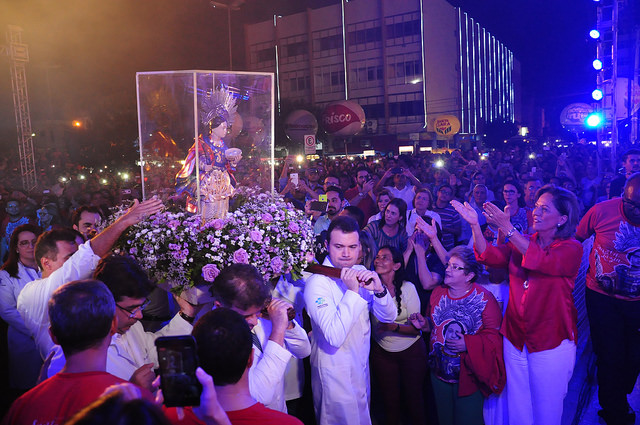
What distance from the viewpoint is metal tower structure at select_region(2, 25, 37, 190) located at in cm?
1534

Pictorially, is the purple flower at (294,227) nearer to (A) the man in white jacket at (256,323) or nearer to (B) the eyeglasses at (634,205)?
(A) the man in white jacket at (256,323)

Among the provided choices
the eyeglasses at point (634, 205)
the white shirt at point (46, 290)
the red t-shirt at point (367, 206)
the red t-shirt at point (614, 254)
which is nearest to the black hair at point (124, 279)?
the white shirt at point (46, 290)

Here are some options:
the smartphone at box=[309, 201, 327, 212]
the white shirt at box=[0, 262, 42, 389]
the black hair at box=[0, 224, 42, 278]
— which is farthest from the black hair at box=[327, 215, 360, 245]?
the smartphone at box=[309, 201, 327, 212]

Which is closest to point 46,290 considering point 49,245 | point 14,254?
point 49,245

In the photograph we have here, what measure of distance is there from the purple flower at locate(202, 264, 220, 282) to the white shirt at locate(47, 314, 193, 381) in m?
0.34

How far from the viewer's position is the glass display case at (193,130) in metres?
4.40

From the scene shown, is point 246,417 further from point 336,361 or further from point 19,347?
point 19,347

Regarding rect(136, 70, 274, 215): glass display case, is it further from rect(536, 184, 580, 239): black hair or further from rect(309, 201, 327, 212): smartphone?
rect(536, 184, 580, 239): black hair

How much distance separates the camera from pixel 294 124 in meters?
32.0

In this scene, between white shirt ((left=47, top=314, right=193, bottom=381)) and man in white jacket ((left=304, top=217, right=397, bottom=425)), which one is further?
man in white jacket ((left=304, top=217, right=397, bottom=425))

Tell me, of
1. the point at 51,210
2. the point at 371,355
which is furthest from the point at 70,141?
→ the point at 371,355

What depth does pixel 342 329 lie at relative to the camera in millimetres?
3236

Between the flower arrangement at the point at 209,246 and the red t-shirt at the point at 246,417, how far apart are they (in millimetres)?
1561

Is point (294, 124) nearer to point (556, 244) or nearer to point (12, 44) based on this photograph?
point (12, 44)
